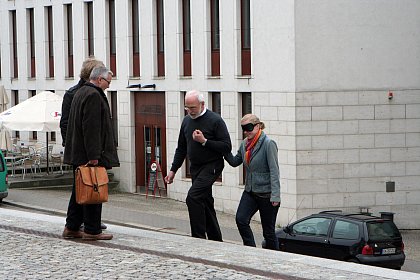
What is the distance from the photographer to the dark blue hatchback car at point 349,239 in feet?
68.8

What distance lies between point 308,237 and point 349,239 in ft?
3.86

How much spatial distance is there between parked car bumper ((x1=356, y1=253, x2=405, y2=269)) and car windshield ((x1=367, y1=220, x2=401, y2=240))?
396 mm

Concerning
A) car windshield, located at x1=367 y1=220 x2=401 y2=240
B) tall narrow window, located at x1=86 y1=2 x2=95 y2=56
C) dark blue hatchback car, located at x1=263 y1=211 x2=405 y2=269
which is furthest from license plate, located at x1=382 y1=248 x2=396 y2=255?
tall narrow window, located at x1=86 y1=2 x2=95 y2=56

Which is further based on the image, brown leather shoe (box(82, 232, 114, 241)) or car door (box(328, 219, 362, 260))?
car door (box(328, 219, 362, 260))

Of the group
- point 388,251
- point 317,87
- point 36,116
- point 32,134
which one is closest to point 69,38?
point 32,134

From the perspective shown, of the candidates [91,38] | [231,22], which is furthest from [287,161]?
[91,38]

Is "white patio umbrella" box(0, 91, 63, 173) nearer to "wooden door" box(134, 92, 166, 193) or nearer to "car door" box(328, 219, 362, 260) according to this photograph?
"wooden door" box(134, 92, 166, 193)

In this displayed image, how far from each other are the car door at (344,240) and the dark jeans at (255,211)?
309 inches

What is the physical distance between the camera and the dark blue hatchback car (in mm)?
20969

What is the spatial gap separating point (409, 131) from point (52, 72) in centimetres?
1741

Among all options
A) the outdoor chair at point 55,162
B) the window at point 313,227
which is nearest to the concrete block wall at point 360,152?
the window at point 313,227

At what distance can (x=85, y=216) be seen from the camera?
39.7 feet

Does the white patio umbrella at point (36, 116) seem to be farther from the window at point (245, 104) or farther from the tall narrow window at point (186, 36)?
the window at point (245, 104)

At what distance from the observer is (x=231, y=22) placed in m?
32.2
